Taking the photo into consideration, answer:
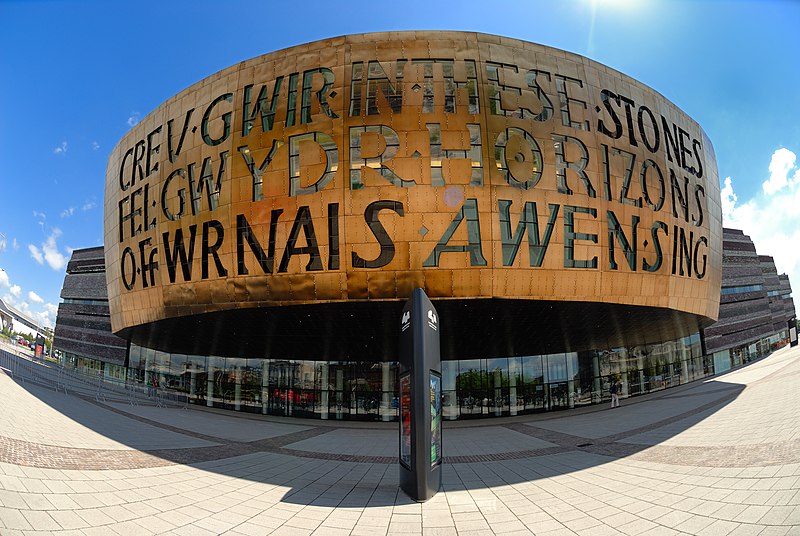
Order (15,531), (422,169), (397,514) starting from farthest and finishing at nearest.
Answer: (422,169) < (397,514) < (15,531)

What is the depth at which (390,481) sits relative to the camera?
10250 millimetres

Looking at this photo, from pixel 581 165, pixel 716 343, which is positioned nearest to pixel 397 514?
pixel 581 165

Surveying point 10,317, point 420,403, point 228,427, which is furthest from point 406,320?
point 10,317

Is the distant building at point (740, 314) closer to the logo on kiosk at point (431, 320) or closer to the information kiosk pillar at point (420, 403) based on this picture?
the logo on kiosk at point (431, 320)

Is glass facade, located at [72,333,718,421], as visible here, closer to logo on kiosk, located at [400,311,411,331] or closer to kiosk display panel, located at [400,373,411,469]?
kiosk display panel, located at [400,373,411,469]

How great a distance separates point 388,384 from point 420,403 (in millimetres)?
19787

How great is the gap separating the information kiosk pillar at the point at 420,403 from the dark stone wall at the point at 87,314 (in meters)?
53.2

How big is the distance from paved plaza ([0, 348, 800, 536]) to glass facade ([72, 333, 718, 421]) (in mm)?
10977

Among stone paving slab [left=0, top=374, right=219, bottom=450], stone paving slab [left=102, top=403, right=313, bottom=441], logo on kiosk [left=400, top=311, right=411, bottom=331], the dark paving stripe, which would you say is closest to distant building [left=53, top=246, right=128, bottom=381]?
stone paving slab [left=102, top=403, right=313, bottom=441]

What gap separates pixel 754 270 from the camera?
181 feet

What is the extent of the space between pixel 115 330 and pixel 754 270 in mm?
80432

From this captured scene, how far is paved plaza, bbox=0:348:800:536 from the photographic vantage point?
6.75 metres

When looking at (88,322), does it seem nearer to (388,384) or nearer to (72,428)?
(388,384)

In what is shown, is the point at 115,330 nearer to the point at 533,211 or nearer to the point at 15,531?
the point at 15,531
